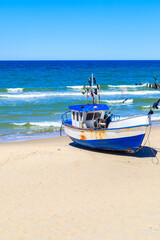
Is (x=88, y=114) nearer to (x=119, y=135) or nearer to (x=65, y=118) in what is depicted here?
(x=119, y=135)

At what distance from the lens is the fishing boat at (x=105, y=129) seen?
14789mm

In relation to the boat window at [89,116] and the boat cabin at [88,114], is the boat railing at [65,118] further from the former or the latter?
the boat window at [89,116]

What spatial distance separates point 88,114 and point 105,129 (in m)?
1.85

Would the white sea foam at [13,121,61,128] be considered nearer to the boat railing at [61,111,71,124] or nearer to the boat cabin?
the boat railing at [61,111,71,124]

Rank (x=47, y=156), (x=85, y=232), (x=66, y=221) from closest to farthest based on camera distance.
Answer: (x=85, y=232) → (x=66, y=221) → (x=47, y=156)

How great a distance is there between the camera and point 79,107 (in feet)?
57.1

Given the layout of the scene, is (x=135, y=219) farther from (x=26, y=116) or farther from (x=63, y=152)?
(x=26, y=116)

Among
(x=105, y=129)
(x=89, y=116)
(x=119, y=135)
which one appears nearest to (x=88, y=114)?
(x=89, y=116)

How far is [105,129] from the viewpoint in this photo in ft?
51.4

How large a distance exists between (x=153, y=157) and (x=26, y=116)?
49.1 ft

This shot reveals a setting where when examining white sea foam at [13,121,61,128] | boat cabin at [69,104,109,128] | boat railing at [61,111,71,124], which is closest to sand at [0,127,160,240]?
boat cabin at [69,104,109,128]

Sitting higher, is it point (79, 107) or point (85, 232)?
point (79, 107)

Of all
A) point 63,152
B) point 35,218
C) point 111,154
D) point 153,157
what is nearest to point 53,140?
point 63,152

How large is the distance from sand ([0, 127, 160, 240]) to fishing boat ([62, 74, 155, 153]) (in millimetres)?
659
